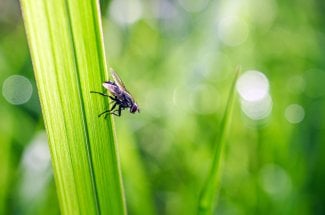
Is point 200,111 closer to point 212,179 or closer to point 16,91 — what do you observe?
point 16,91

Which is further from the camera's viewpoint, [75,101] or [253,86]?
[253,86]

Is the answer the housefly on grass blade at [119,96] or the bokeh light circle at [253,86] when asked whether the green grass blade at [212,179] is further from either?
the bokeh light circle at [253,86]

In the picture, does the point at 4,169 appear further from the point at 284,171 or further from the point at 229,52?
the point at 229,52

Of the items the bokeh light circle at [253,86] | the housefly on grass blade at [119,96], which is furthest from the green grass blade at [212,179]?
the bokeh light circle at [253,86]

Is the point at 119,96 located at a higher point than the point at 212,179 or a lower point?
higher

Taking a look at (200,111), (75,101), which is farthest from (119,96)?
(200,111)

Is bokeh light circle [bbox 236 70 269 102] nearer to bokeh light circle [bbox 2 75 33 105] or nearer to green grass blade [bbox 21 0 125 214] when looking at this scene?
bokeh light circle [bbox 2 75 33 105]
